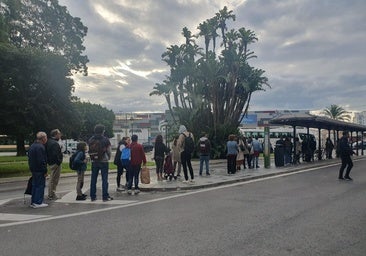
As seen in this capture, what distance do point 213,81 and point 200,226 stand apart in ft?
96.3

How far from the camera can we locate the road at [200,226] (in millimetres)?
5941

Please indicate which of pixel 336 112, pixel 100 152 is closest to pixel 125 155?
pixel 100 152

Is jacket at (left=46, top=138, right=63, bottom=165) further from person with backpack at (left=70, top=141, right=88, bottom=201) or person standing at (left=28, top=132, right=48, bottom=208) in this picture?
person standing at (left=28, top=132, right=48, bottom=208)

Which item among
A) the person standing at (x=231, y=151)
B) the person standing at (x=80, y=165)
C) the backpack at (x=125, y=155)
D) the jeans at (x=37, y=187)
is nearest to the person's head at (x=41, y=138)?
the jeans at (x=37, y=187)

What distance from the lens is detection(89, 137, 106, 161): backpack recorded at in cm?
1062

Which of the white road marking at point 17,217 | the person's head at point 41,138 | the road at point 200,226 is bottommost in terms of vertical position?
the white road marking at point 17,217

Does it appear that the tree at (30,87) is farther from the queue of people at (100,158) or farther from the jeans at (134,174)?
the jeans at (134,174)

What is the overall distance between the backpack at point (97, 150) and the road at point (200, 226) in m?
1.21

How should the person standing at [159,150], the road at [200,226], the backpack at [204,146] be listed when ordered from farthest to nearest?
the backpack at [204,146] → the person standing at [159,150] → the road at [200,226]

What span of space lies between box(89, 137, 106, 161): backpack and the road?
3.98 feet

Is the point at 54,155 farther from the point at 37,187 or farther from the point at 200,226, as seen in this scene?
the point at 200,226

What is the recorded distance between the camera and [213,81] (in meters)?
36.0

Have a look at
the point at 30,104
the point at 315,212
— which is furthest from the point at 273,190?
the point at 30,104

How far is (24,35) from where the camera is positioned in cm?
2975
